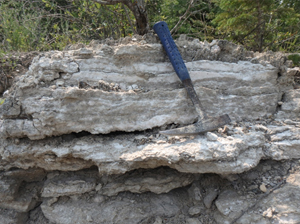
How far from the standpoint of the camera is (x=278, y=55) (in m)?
2.71

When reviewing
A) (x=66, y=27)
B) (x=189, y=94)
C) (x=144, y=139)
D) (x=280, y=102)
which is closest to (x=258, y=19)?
(x=280, y=102)

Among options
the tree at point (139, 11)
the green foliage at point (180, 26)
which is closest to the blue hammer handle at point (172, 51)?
the tree at point (139, 11)

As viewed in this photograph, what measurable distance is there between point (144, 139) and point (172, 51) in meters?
1.06

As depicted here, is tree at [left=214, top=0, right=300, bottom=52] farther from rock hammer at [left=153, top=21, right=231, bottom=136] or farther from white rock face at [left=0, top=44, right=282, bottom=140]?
rock hammer at [left=153, top=21, right=231, bottom=136]

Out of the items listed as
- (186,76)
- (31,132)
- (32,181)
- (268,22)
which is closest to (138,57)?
(186,76)

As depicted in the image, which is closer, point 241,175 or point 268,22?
point 241,175

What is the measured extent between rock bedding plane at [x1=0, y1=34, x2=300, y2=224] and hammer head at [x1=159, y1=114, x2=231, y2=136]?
7 cm

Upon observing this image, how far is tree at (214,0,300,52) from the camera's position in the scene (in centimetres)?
391

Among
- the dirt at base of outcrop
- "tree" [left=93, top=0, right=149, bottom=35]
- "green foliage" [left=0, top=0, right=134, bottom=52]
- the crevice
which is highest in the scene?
"tree" [left=93, top=0, right=149, bottom=35]

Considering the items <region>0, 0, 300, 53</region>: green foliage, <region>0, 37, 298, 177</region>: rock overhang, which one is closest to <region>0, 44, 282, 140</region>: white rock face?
<region>0, 37, 298, 177</region>: rock overhang

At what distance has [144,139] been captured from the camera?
7.19ft

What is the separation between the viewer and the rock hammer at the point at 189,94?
2.10 m

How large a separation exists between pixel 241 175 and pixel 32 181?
2.37m

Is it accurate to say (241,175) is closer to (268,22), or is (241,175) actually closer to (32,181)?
(32,181)
